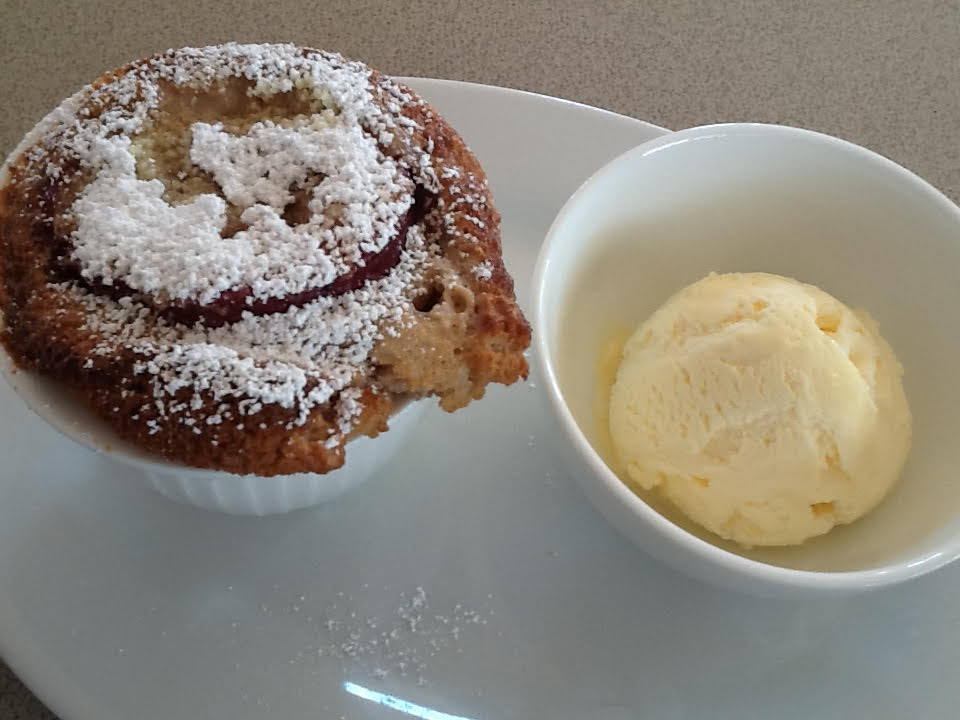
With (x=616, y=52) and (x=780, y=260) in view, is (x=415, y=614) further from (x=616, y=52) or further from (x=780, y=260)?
(x=616, y=52)

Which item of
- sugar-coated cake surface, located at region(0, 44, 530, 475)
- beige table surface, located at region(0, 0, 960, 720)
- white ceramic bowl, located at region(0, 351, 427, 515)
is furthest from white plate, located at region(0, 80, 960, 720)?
beige table surface, located at region(0, 0, 960, 720)

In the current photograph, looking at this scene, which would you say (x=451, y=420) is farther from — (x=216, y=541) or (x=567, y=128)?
(x=567, y=128)

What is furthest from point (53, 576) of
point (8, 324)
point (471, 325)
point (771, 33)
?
point (771, 33)

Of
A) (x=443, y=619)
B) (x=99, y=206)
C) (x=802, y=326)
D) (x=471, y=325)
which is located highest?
(x=99, y=206)

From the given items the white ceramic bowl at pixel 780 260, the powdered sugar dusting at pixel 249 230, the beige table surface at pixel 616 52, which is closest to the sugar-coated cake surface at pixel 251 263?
the powdered sugar dusting at pixel 249 230

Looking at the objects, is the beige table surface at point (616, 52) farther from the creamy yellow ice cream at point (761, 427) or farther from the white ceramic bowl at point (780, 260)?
the creamy yellow ice cream at point (761, 427)

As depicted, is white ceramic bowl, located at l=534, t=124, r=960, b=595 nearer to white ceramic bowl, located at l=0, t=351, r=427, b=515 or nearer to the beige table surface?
white ceramic bowl, located at l=0, t=351, r=427, b=515

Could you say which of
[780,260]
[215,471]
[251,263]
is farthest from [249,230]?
[780,260]
